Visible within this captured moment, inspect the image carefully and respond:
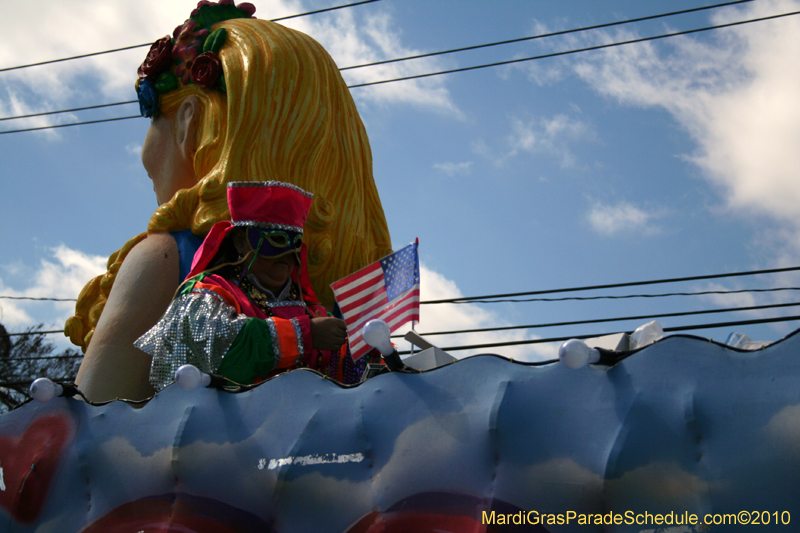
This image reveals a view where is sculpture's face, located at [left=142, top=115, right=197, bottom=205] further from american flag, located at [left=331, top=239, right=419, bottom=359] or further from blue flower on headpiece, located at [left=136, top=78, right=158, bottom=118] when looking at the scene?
american flag, located at [left=331, top=239, right=419, bottom=359]

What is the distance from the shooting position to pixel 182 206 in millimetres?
4727

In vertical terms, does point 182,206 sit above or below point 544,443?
above

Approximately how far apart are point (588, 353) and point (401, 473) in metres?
0.74

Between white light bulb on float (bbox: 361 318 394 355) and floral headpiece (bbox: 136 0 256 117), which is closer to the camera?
white light bulb on float (bbox: 361 318 394 355)

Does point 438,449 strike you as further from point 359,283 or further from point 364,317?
point 359,283

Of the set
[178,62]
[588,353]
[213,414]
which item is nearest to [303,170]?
[178,62]

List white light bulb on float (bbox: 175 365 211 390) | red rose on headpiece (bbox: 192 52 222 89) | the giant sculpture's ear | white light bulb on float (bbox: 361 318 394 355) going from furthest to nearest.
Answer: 1. the giant sculpture's ear
2. red rose on headpiece (bbox: 192 52 222 89)
3. white light bulb on float (bbox: 175 365 211 390)
4. white light bulb on float (bbox: 361 318 394 355)

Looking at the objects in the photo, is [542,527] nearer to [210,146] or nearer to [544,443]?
[544,443]

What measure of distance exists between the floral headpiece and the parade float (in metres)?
2.68

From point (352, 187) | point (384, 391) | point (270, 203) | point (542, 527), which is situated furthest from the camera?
point (352, 187)

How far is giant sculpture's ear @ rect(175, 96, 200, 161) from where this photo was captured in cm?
512

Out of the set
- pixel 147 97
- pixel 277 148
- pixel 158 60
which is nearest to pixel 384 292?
pixel 277 148

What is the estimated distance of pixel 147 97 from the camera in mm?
5250

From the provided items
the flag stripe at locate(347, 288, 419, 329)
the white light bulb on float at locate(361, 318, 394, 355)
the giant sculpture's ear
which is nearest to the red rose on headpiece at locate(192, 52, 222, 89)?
the giant sculpture's ear
